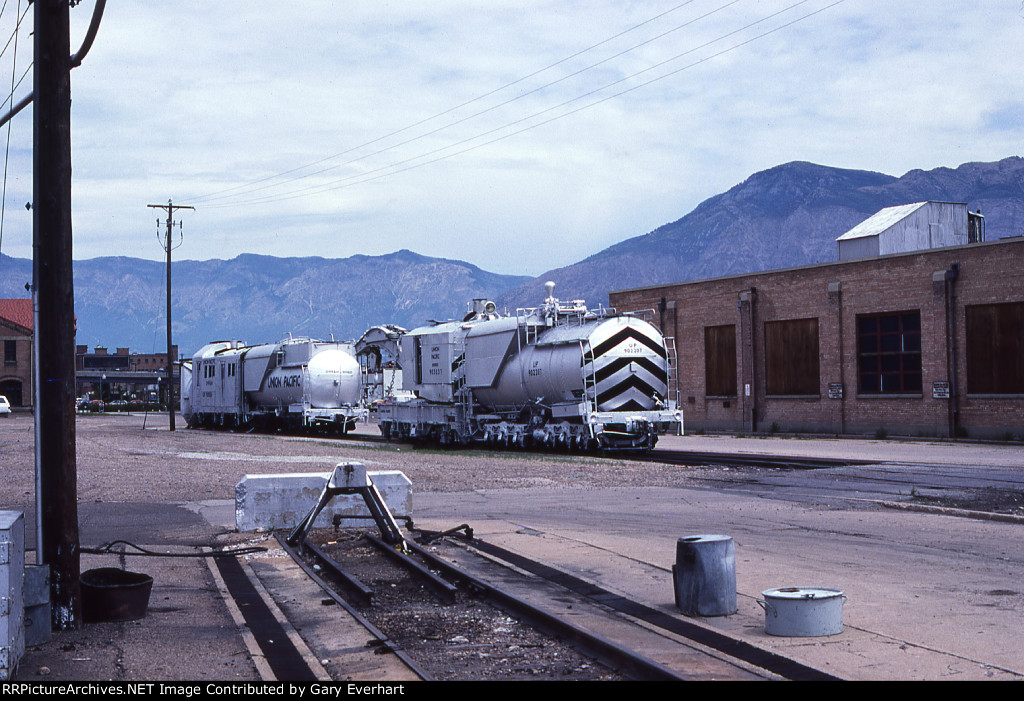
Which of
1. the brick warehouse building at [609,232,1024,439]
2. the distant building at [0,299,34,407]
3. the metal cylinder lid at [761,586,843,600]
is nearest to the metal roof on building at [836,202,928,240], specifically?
the brick warehouse building at [609,232,1024,439]

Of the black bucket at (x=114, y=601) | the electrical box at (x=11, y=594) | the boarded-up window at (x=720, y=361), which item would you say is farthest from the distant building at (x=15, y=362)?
the electrical box at (x=11, y=594)

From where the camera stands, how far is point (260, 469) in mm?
25188

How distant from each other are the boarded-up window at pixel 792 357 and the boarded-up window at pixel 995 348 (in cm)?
690

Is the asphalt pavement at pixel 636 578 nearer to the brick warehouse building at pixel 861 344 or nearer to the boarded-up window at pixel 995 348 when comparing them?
the boarded-up window at pixel 995 348

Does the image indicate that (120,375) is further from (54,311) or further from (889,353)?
(54,311)

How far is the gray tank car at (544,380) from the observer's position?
29703 millimetres

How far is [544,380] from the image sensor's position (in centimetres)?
3112

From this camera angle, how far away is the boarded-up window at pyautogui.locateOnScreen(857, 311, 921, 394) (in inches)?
1478

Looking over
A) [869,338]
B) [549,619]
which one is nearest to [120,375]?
[869,338]

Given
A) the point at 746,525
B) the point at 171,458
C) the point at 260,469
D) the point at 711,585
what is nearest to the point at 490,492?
the point at 746,525

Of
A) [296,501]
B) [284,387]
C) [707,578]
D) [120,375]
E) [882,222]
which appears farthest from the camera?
[120,375]

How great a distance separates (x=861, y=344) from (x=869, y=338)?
0.44 m

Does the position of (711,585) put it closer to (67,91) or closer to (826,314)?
(67,91)

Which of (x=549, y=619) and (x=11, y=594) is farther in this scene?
(x=549, y=619)
